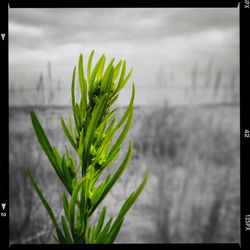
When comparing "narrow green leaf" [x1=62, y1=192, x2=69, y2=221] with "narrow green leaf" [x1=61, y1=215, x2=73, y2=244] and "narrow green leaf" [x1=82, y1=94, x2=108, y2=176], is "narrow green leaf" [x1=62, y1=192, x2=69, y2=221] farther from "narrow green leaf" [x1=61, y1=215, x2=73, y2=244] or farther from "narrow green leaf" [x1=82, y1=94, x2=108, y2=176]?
"narrow green leaf" [x1=82, y1=94, x2=108, y2=176]

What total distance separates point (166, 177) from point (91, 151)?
0.38m

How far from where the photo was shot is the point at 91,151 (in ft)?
4.56

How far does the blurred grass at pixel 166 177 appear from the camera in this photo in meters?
1.55

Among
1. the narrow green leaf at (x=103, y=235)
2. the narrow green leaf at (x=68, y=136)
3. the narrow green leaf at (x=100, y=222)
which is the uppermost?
the narrow green leaf at (x=68, y=136)

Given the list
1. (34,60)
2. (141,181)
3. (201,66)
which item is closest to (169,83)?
(201,66)

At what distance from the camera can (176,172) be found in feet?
5.20

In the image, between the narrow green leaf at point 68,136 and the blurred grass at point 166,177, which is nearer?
the narrow green leaf at point 68,136

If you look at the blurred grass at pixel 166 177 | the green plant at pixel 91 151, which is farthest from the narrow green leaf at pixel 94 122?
the blurred grass at pixel 166 177

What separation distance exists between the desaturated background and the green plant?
0.37ft

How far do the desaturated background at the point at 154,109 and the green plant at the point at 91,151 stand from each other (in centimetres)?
11

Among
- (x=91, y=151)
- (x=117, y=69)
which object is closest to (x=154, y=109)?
(x=117, y=69)

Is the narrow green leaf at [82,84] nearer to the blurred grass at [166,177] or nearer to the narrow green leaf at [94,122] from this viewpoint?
the narrow green leaf at [94,122]

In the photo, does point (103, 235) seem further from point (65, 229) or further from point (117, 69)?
point (117, 69)
